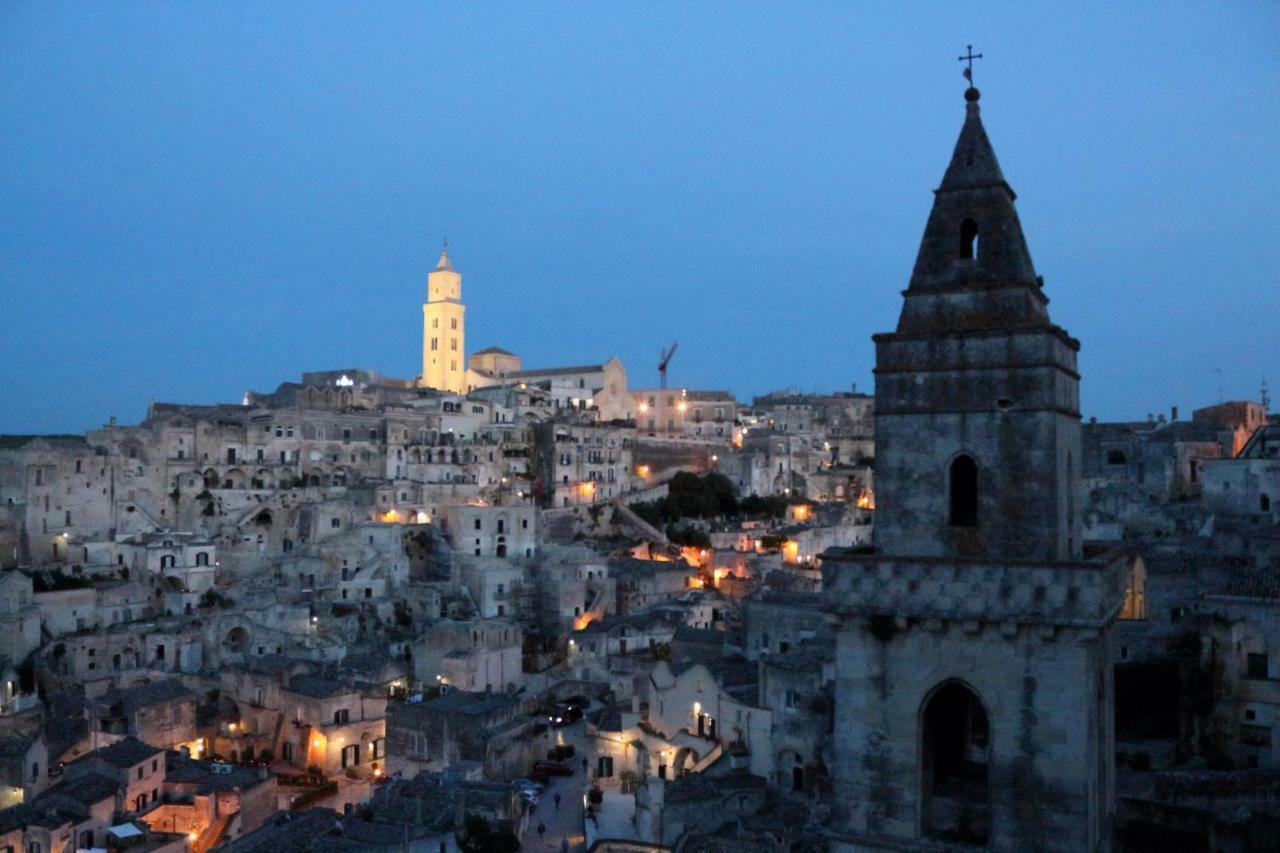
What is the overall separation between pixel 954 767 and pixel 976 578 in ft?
9.95

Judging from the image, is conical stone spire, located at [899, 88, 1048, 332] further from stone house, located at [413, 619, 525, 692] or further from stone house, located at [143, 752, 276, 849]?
stone house, located at [413, 619, 525, 692]

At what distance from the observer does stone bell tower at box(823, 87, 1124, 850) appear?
34.1 feet

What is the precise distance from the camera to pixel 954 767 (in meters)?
12.4

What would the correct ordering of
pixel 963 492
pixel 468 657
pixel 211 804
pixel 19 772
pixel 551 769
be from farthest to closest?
1. pixel 468 657
2. pixel 551 769
3. pixel 19 772
4. pixel 211 804
5. pixel 963 492

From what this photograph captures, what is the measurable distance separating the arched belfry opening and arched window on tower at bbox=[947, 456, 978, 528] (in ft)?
5.73

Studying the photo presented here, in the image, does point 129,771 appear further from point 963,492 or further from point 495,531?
point 495,531

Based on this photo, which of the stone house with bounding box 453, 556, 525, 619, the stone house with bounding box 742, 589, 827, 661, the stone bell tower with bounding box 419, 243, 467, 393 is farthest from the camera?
the stone bell tower with bounding box 419, 243, 467, 393

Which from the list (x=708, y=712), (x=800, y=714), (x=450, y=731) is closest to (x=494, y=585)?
(x=450, y=731)

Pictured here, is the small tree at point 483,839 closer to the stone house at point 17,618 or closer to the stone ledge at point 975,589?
the stone ledge at point 975,589

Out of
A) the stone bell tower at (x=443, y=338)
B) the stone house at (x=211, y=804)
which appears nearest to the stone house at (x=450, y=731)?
the stone house at (x=211, y=804)

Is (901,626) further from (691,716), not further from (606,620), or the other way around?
(606,620)

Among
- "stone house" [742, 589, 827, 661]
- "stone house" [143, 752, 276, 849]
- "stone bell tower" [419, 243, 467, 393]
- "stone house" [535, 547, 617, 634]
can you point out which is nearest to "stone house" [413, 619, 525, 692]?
"stone house" [535, 547, 617, 634]

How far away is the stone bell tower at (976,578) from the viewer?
1041 cm

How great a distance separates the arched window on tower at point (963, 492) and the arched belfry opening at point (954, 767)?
1.75 m
